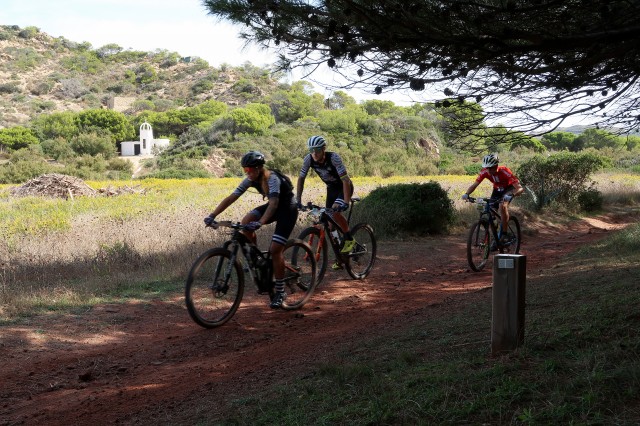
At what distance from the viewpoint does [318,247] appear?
32.0 ft

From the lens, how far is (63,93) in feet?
384

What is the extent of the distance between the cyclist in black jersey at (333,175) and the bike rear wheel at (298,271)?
2.96 ft

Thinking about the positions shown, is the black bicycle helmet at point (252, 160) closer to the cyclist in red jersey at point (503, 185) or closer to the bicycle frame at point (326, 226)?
the bicycle frame at point (326, 226)

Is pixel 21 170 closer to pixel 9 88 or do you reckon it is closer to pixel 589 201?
pixel 589 201

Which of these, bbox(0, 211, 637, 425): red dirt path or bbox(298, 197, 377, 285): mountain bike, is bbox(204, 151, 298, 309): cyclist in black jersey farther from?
bbox(298, 197, 377, 285): mountain bike

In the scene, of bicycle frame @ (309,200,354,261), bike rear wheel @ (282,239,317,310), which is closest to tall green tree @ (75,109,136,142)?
bicycle frame @ (309,200,354,261)

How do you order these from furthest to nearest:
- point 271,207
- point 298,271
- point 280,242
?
point 298,271, point 280,242, point 271,207

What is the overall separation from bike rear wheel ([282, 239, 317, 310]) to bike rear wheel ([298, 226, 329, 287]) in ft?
1.86

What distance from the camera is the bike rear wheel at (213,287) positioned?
24.2 ft

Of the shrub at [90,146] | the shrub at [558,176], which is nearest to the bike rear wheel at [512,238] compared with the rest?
the shrub at [558,176]

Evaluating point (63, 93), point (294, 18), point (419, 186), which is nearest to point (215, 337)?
point (294, 18)

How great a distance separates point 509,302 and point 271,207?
12.0ft

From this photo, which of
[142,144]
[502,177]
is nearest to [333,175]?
[502,177]

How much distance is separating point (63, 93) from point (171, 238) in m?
114
